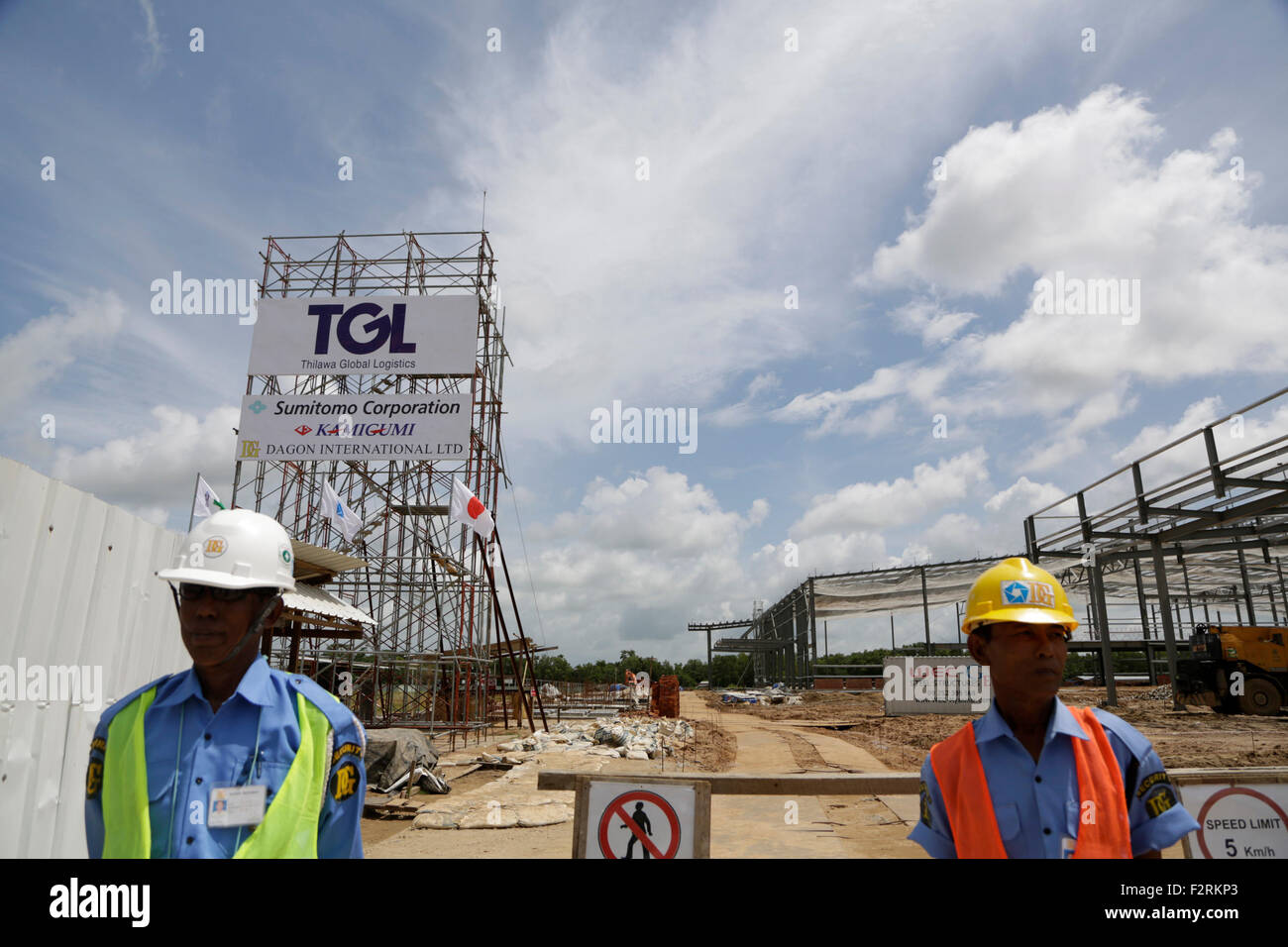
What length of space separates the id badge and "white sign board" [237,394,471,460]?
1924 cm

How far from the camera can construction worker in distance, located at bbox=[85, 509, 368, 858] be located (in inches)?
81.5

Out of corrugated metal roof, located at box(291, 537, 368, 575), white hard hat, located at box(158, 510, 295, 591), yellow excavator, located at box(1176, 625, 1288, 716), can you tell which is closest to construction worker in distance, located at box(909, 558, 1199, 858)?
white hard hat, located at box(158, 510, 295, 591)

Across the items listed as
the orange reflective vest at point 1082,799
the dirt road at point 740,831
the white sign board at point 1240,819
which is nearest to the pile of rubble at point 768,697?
the dirt road at point 740,831

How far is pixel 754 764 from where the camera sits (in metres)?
14.6

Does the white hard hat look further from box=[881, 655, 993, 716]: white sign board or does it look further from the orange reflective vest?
box=[881, 655, 993, 716]: white sign board

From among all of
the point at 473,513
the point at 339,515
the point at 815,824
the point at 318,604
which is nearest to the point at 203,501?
the point at 318,604

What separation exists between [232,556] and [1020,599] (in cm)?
237

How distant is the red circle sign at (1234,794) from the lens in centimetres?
304

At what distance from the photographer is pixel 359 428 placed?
21344 millimetres

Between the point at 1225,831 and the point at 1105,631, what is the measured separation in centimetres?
1983

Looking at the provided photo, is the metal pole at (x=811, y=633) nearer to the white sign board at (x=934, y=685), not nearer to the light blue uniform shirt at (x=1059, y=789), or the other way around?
the white sign board at (x=934, y=685)
